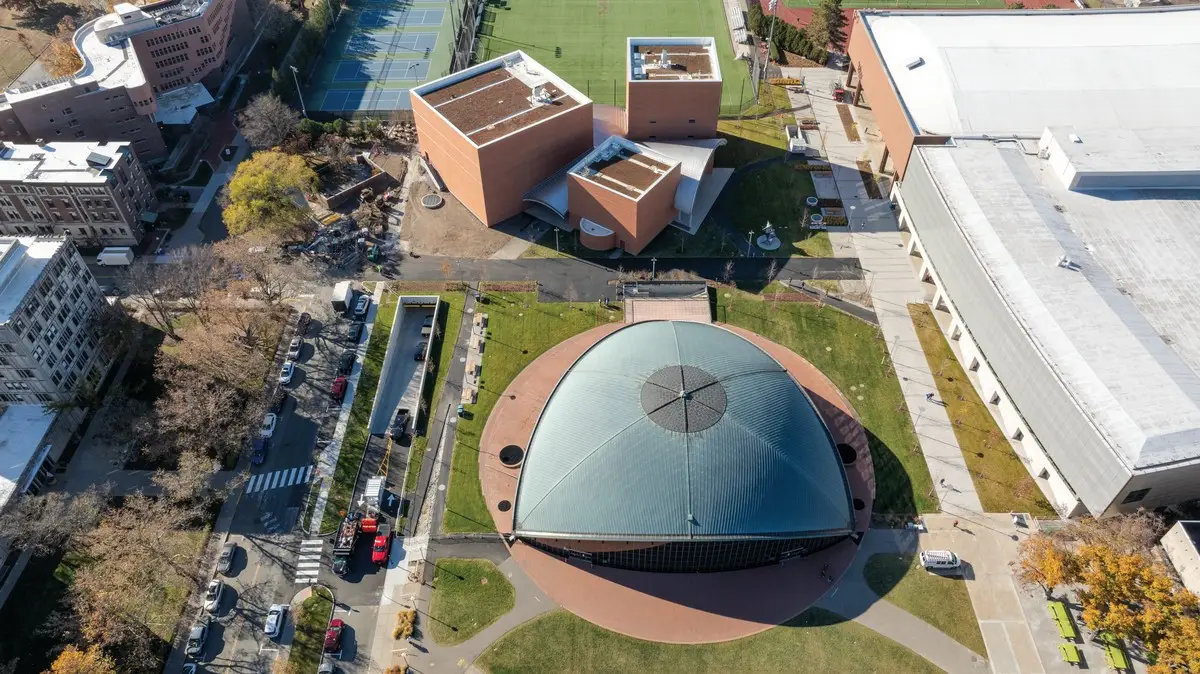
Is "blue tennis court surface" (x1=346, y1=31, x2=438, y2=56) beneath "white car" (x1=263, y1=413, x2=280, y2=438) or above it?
above

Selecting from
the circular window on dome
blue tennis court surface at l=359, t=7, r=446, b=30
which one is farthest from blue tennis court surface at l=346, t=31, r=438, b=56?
the circular window on dome

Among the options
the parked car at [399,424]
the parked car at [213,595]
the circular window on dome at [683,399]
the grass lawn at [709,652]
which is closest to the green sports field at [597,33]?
the circular window on dome at [683,399]

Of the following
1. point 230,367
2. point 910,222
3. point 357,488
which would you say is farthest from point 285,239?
point 910,222

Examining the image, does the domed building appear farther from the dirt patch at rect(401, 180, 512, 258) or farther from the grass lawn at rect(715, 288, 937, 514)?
the dirt patch at rect(401, 180, 512, 258)

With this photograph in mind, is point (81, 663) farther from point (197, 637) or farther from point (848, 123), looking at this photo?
point (848, 123)

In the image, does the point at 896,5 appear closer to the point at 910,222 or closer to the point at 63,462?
the point at 910,222
